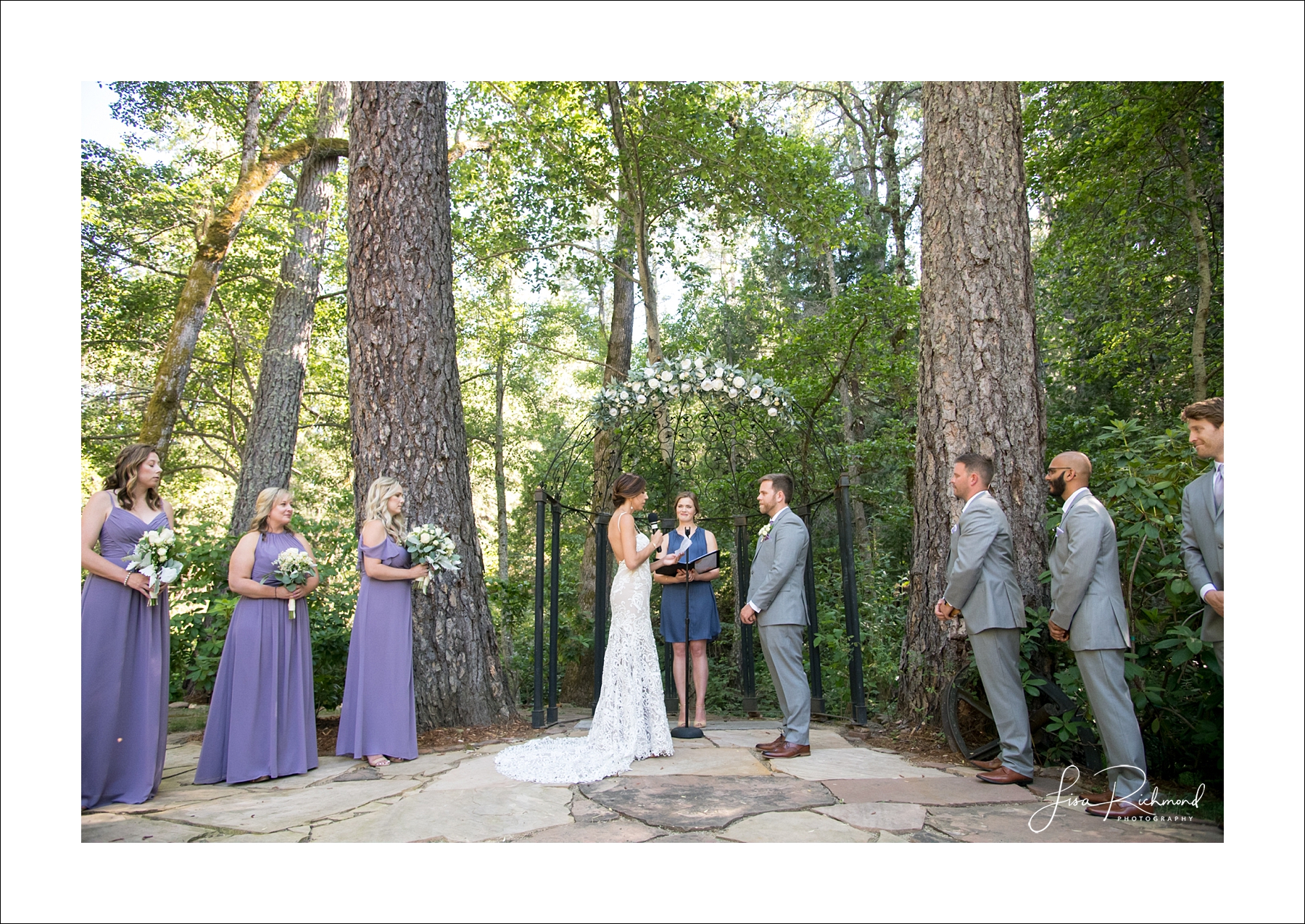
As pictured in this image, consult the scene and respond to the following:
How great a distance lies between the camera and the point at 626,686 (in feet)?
15.7

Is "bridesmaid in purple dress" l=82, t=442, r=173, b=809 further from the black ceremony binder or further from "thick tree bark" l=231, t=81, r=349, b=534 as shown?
"thick tree bark" l=231, t=81, r=349, b=534

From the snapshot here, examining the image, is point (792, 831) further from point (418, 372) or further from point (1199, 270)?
point (1199, 270)

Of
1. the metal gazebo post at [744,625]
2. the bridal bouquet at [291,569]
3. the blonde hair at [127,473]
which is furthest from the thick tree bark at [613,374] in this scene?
the blonde hair at [127,473]

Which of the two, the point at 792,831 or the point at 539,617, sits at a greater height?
the point at 539,617

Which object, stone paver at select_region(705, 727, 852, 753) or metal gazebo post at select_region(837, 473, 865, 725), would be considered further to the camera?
metal gazebo post at select_region(837, 473, 865, 725)

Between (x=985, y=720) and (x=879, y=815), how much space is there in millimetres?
1673

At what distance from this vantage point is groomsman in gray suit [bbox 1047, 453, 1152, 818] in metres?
3.39

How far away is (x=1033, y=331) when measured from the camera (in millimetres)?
5035

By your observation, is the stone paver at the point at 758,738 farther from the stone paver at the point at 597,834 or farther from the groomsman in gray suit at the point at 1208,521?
the groomsman in gray suit at the point at 1208,521

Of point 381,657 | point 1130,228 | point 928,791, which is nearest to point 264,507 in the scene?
point 381,657

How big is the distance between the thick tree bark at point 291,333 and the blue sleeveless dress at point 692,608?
533 cm

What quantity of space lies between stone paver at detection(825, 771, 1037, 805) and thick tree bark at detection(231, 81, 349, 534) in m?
7.09

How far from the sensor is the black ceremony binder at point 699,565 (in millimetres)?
5480

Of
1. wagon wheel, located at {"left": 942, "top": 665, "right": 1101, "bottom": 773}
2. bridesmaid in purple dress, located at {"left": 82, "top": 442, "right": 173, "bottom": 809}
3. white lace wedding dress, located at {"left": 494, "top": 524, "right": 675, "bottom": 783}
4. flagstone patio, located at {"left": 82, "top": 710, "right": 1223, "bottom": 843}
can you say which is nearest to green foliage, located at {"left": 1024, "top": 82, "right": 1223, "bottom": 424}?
wagon wheel, located at {"left": 942, "top": 665, "right": 1101, "bottom": 773}
